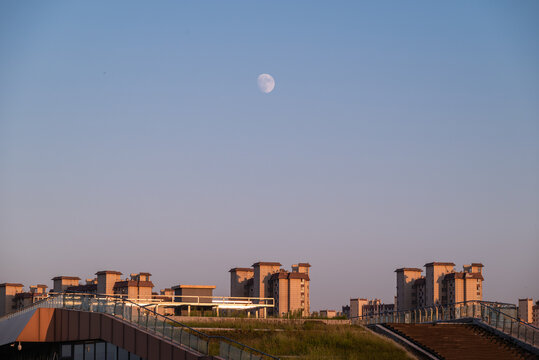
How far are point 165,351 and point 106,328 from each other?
397cm

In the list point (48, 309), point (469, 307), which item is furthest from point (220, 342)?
point (469, 307)

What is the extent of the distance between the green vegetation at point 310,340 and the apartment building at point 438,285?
83.6 meters

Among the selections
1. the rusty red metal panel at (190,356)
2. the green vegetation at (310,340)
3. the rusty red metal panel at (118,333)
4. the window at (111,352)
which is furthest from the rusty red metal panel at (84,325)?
the rusty red metal panel at (190,356)

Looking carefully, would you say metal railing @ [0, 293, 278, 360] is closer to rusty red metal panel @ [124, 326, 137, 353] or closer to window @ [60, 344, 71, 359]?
rusty red metal panel @ [124, 326, 137, 353]

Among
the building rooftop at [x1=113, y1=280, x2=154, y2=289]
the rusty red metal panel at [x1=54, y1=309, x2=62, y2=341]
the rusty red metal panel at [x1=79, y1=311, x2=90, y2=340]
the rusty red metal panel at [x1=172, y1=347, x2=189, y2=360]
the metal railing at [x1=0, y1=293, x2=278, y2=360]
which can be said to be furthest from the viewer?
the building rooftop at [x1=113, y1=280, x2=154, y2=289]

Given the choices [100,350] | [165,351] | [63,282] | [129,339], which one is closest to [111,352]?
[100,350]

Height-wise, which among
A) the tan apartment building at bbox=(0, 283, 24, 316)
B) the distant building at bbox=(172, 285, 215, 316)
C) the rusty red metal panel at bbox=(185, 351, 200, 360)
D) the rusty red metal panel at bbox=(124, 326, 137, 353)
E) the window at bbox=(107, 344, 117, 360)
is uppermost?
the distant building at bbox=(172, 285, 215, 316)

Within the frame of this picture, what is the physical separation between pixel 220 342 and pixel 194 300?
1961 centimetres

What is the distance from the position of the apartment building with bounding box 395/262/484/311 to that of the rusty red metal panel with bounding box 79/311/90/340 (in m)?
91.2

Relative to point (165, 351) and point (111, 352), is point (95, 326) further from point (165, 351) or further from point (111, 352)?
point (165, 351)

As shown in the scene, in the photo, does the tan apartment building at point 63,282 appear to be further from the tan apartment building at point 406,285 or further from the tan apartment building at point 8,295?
the tan apartment building at point 406,285

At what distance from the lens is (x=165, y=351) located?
31.2m

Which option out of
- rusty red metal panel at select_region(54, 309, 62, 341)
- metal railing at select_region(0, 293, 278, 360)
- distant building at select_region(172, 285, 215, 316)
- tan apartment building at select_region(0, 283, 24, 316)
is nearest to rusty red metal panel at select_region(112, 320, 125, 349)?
metal railing at select_region(0, 293, 278, 360)

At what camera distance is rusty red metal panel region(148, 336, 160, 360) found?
104 feet
